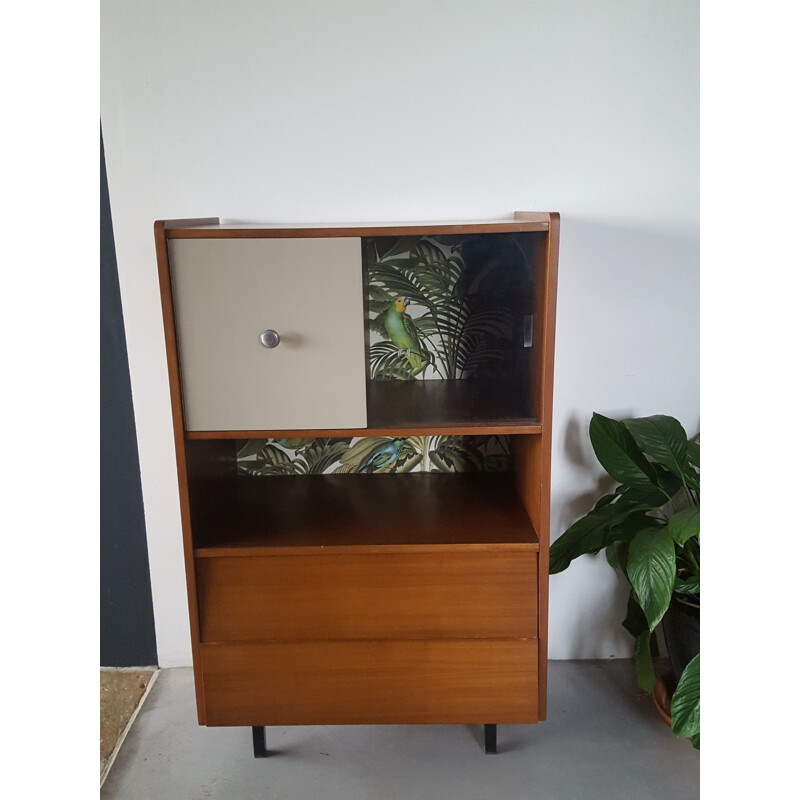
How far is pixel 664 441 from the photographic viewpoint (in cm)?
153

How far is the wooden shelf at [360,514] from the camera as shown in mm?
1409

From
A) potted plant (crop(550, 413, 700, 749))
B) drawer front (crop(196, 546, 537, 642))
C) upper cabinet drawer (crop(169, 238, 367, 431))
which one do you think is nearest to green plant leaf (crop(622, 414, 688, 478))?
potted plant (crop(550, 413, 700, 749))

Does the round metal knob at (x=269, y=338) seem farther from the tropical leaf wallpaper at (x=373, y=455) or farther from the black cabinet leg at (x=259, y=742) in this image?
the black cabinet leg at (x=259, y=742)

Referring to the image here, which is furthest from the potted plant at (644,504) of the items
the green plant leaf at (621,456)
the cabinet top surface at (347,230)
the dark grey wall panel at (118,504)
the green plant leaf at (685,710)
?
the dark grey wall panel at (118,504)

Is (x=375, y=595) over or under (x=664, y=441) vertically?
under

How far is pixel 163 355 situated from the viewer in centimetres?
172

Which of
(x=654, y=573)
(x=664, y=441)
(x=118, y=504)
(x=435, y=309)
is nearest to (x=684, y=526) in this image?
(x=654, y=573)

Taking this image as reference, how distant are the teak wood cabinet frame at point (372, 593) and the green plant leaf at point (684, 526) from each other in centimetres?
25

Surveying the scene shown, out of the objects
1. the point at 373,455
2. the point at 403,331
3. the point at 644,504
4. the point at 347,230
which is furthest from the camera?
the point at 373,455

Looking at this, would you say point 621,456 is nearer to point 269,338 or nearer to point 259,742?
point 269,338

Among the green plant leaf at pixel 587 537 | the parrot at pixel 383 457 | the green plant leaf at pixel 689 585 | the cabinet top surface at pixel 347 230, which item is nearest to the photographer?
the cabinet top surface at pixel 347 230

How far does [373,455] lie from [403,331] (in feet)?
1.12

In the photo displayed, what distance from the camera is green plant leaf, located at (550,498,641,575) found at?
1.58 meters
